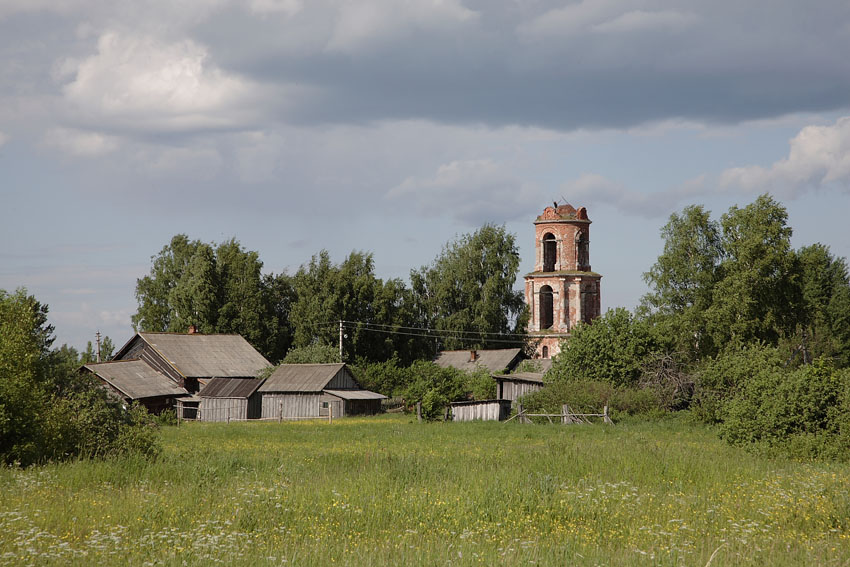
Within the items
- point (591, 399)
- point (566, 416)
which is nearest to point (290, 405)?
point (591, 399)

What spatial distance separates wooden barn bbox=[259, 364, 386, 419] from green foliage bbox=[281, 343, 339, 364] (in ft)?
29.4

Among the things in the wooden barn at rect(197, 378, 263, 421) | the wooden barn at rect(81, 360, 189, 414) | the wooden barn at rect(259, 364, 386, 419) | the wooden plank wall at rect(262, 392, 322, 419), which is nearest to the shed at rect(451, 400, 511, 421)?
the wooden barn at rect(259, 364, 386, 419)

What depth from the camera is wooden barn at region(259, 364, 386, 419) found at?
5375cm

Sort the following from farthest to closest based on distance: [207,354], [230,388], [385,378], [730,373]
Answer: [207,354] → [385,378] → [230,388] → [730,373]

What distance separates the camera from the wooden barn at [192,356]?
5878 cm

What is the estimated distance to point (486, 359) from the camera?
220 feet

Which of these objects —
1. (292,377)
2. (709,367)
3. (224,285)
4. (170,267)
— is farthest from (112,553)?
(170,267)

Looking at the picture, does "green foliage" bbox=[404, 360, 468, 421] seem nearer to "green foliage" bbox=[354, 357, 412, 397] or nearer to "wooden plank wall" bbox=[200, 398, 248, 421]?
"green foliage" bbox=[354, 357, 412, 397]

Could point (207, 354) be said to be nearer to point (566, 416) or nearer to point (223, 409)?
point (223, 409)

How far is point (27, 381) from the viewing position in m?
16.9

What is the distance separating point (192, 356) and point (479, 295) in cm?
2722

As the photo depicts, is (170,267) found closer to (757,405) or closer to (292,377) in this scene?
(292,377)

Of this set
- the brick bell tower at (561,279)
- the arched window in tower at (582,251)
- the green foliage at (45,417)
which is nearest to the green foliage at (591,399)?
the green foliage at (45,417)

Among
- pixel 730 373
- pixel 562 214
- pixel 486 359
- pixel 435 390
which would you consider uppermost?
pixel 562 214
